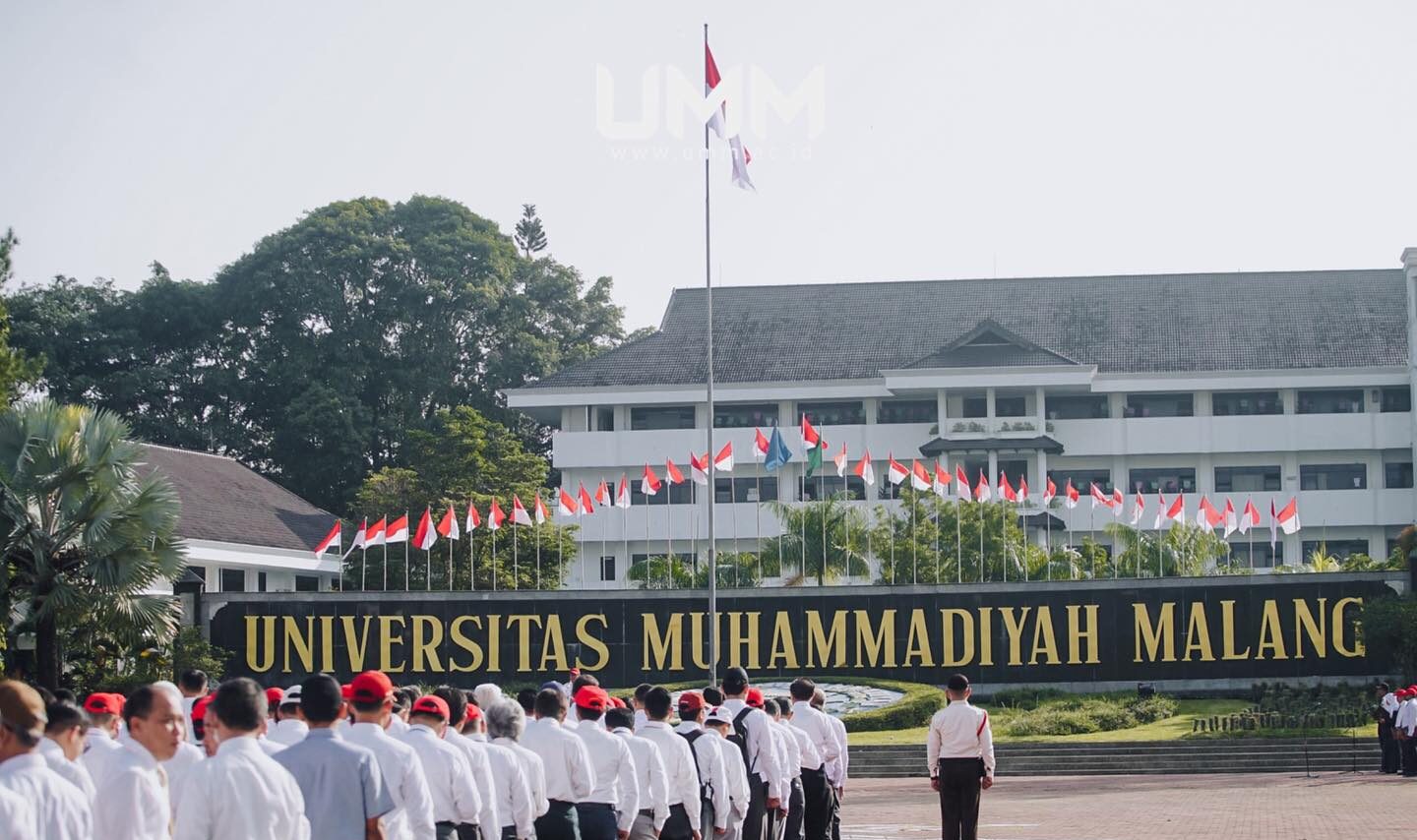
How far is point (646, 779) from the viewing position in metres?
11.7

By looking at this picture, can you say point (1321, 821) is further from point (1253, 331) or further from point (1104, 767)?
point (1253, 331)

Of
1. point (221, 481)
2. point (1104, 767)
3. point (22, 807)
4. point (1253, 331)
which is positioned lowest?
point (1104, 767)

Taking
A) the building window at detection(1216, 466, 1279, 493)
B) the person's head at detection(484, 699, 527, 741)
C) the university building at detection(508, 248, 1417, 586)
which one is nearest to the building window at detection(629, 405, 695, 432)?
the university building at detection(508, 248, 1417, 586)

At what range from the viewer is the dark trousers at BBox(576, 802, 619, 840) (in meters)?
11.2

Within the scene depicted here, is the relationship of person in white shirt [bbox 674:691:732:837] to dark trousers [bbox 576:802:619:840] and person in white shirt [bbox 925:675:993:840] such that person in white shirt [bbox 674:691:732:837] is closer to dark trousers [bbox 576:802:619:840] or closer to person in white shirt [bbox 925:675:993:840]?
dark trousers [bbox 576:802:619:840]

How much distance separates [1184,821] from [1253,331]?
131 feet

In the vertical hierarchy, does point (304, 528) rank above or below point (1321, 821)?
above

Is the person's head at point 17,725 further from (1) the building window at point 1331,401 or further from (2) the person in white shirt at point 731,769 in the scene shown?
(1) the building window at point 1331,401

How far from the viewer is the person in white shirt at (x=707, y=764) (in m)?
12.6

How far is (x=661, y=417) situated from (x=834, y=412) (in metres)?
5.19

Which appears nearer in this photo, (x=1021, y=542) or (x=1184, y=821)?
(x=1184, y=821)

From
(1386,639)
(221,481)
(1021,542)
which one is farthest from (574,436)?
(1386,639)

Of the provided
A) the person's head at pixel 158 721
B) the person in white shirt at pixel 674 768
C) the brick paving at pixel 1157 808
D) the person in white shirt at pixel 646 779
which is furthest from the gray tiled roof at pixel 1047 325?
the person's head at pixel 158 721

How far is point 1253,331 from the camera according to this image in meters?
57.7
